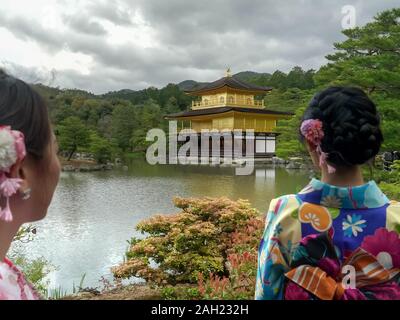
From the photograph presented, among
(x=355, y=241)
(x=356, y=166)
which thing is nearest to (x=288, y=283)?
(x=355, y=241)

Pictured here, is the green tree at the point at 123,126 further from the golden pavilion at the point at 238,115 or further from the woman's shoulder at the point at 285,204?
the woman's shoulder at the point at 285,204

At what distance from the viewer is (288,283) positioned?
958mm

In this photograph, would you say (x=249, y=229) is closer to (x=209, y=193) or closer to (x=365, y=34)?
(x=365, y=34)

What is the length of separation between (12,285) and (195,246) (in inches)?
107

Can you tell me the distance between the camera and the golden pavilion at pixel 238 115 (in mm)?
21312

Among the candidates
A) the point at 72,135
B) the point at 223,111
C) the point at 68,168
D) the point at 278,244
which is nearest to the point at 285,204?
the point at 278,244

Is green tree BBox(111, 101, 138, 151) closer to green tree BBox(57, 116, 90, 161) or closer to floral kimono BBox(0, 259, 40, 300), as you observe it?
green tree BBox(57, 116, 90, 161)

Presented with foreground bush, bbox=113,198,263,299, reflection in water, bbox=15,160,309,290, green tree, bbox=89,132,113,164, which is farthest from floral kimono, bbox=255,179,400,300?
green tree, bbox=89,132,113,164

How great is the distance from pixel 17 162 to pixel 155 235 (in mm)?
3036

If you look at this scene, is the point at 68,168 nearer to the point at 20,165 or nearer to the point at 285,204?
the point at 285,204

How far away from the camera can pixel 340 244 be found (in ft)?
3.04

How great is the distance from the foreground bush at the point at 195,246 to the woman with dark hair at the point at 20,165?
6.85 ft

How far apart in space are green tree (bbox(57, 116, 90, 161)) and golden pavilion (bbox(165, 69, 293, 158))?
7070 mm

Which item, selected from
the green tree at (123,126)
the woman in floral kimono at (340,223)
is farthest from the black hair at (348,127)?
the green tree at (123,126)
